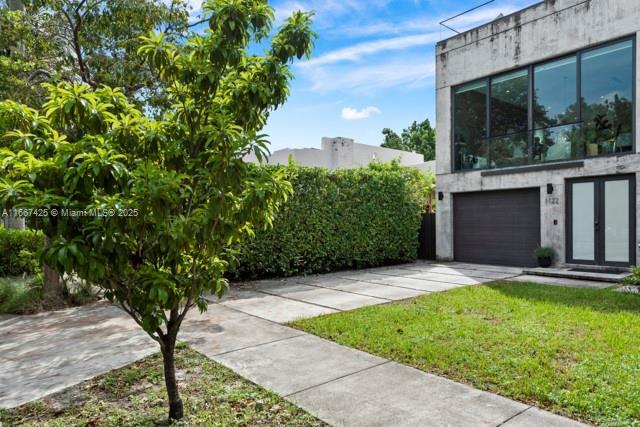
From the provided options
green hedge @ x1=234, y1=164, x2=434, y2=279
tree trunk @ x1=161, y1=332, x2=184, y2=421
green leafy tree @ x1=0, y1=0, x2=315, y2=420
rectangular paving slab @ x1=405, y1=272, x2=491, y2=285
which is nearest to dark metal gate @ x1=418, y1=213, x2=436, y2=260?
green hedge @ x1=234, y1=164, x2=434, y2=279

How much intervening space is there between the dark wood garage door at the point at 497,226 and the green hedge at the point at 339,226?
1364 mm

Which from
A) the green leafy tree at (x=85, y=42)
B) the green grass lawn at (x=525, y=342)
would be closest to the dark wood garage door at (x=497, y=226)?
the green grass lawn at (x=525, y=342)

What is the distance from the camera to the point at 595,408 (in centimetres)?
305

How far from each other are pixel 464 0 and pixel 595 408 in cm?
1203

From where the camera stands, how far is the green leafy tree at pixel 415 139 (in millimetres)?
48031

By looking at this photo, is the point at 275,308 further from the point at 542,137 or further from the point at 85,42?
the point at 542,137

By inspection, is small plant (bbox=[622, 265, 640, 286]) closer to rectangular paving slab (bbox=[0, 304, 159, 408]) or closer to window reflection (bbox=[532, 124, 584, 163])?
window reflection (bbox=[532, 124, 584, 163])

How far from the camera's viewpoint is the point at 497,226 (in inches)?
473

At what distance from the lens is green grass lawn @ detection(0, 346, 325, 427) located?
303 cm

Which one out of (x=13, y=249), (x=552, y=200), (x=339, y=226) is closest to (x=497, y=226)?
(x=552, y=200)

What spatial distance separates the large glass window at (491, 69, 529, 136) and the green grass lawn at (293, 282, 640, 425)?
5.69 metres

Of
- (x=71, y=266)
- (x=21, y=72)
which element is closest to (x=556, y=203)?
(x=71, y=266)

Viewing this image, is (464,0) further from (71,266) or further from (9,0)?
(71,266)

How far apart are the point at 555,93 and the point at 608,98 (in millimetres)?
1230
